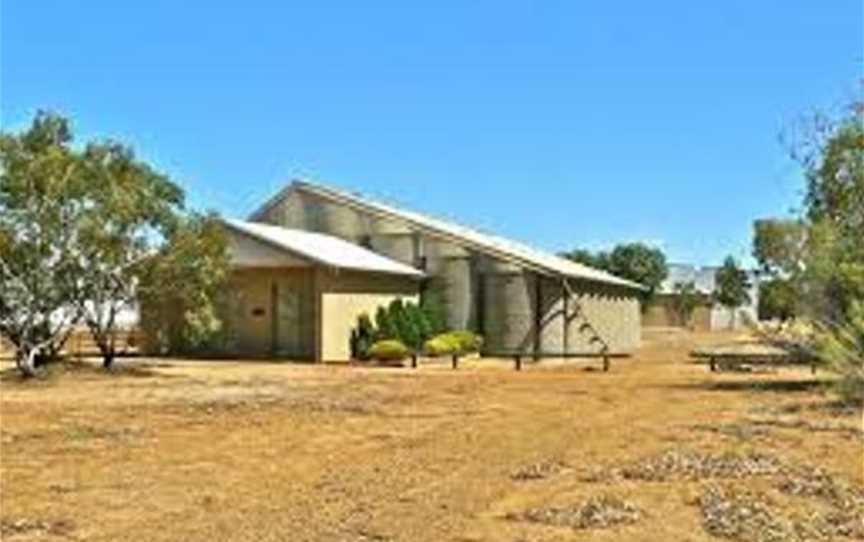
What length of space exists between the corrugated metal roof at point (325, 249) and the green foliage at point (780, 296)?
52.1 ft

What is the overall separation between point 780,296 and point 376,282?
20.6 m

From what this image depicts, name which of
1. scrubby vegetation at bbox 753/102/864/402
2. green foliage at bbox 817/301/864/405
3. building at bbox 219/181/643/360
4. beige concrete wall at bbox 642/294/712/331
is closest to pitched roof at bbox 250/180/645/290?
building at bbox 219/181/643/360

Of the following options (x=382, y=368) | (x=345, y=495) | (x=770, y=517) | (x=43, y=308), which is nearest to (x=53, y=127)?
(x=43, y=308)

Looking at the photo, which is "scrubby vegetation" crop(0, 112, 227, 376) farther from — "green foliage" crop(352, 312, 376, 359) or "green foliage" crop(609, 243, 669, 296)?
"green foliage" crop(609, 243, 669, 296)

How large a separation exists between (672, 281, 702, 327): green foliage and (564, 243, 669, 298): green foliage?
1899 mm

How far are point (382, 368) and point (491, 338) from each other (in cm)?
1079

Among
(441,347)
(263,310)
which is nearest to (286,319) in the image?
(263,310)

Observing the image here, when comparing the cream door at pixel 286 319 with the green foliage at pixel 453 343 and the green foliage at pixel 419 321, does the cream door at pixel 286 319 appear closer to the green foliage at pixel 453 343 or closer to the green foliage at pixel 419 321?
the green foliage at pixel 453 343

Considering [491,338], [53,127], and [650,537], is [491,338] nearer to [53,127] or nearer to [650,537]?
[53,127]

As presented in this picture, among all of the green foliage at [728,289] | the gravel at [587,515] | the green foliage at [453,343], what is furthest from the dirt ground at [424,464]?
the green foliage at [728,289]

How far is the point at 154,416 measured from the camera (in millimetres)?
23156

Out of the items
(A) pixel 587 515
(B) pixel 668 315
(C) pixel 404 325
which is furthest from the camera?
(B) pixel 668 315

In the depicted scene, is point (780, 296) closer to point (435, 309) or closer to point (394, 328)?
point (394, 328)

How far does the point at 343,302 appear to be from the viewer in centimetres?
4622
